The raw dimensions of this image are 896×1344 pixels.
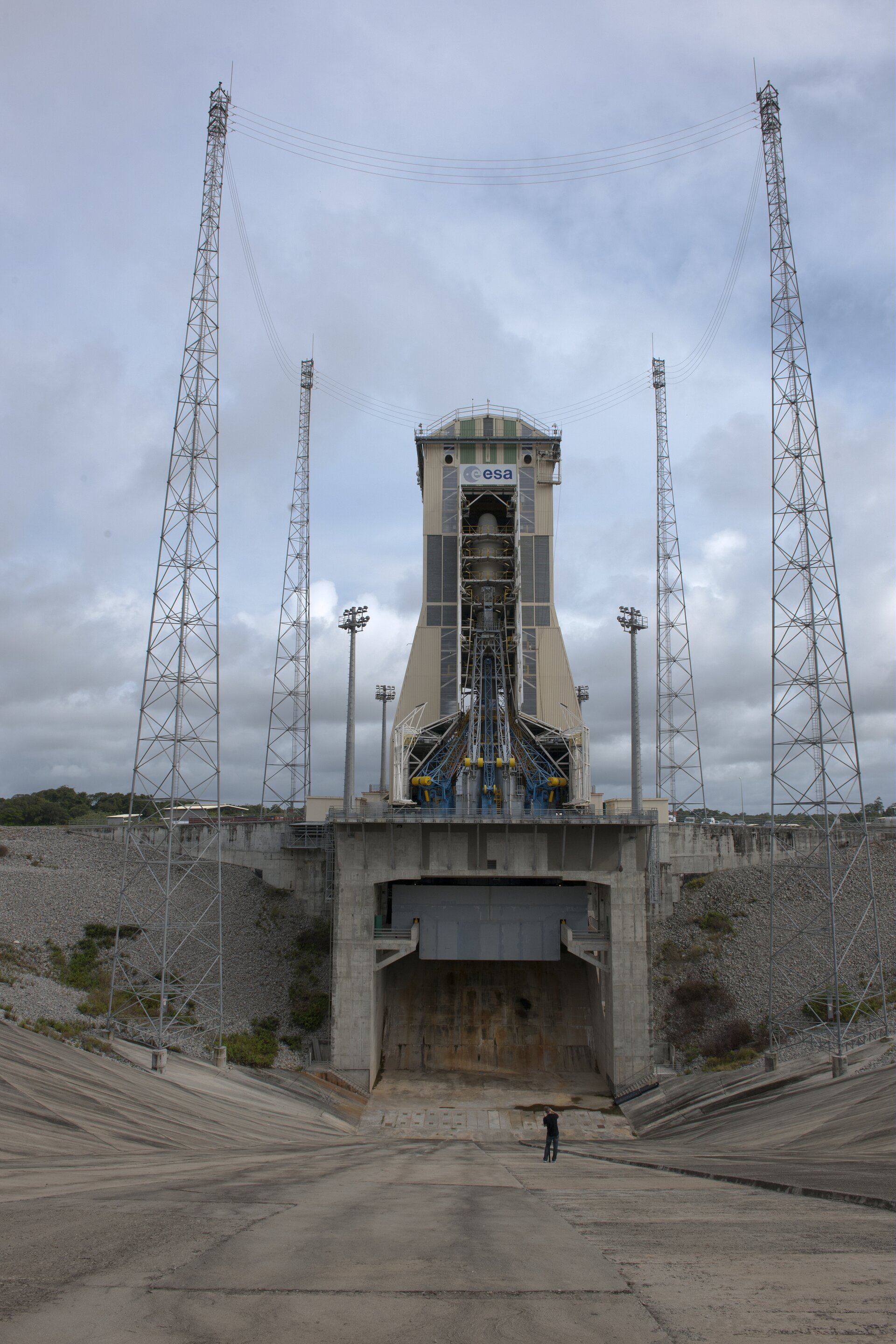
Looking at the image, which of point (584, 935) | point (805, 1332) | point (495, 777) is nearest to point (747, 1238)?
point (805, 1332)

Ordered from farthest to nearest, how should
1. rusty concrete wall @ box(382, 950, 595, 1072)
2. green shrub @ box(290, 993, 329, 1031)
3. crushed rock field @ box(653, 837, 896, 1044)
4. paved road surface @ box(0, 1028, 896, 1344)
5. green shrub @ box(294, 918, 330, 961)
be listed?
green shrub @ box(294, 918, 330, 961), rusty concrete wall @ box(382, 950, 595, 1072), crushed rock field @ box(653, 837, 896, 1044), green shrub @ box(290, 993, 329, 1031), paved road surface @ box(0, 1028, 896, 1344)

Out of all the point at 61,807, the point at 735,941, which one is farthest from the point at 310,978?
the point at 61,807

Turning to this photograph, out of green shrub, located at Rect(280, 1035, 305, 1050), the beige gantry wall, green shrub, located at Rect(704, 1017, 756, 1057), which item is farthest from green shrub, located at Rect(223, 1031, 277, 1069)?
green shrub, located at Rect(704, 1017, 756, 1057)

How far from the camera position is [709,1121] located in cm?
2188

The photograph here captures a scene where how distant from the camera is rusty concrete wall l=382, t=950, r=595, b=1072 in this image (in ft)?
113

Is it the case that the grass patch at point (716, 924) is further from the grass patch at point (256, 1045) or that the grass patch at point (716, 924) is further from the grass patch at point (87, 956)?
the grass patch at point (87, 956)

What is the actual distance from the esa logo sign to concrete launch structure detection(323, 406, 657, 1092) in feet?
0.30

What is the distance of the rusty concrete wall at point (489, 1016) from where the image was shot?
34.6 m

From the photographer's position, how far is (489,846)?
32469mm

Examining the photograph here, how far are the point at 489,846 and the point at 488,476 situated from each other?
18251 millimetres

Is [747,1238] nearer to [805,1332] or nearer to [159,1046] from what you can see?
[805,1332]

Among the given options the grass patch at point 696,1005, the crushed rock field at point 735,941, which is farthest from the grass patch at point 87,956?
the grass patch at point 696,1005

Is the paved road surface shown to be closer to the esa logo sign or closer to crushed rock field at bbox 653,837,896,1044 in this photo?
crushed rock field at bbox 653,837,896,1044

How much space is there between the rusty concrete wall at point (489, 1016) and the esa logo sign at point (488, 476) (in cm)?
2259
